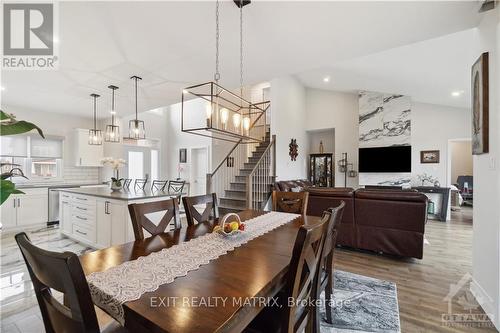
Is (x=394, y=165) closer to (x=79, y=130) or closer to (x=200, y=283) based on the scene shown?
(x=200, y=283)

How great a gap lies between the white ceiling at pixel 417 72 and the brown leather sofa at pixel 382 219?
1.87m

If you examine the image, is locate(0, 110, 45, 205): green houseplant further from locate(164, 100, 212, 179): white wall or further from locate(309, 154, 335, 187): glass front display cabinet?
locate(309, 154, 335, 187): glass front display cabinet

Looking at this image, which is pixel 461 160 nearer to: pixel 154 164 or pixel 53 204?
pixel 154 164

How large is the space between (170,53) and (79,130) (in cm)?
469

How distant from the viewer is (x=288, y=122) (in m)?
6.21

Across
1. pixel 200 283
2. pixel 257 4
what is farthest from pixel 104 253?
pixel 257 4

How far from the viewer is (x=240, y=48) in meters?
2.78

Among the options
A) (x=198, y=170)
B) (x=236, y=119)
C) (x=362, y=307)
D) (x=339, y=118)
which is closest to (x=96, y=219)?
(x=236, y=119)

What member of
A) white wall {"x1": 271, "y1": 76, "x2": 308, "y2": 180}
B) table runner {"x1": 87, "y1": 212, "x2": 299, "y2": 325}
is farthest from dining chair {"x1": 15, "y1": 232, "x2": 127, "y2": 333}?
white wall {"x1": 271, "y1": 76, "x2": 308, "y2": 180}

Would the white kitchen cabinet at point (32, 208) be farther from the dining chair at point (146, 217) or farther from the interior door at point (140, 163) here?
the dining chair at point (146, 217)

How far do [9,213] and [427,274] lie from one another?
24.2 ft

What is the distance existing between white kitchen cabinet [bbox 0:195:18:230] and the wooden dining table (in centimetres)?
524

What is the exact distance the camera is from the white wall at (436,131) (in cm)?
595

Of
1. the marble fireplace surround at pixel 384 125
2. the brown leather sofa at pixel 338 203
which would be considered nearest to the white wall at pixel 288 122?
the marble fireplace surround at pixel 384 125
